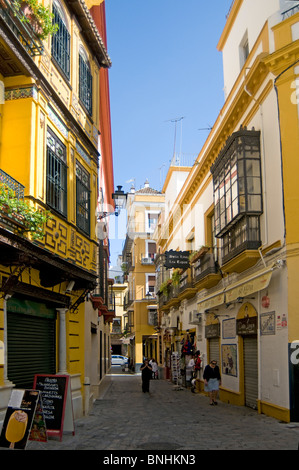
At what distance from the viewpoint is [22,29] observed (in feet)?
32.0

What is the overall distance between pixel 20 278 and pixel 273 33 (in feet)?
29.1

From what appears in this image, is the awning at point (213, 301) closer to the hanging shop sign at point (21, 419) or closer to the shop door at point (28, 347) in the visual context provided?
the shop door at point (28, 347)

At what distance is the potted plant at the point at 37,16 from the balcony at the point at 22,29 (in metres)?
0.09

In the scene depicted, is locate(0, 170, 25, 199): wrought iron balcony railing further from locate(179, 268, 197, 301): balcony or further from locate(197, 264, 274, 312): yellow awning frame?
locate(179, 268, 197, 301): balcony

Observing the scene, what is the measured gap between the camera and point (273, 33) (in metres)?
13.4

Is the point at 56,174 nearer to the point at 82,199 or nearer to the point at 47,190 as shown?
the point at 47,190

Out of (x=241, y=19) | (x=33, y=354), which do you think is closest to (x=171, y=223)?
(x=241, y=19)

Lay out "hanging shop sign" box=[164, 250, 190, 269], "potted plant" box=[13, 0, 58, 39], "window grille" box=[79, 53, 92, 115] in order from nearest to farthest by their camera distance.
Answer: "potted plant" box=[13, 0, 58, 39]
"window grille" box=[79, 53, 92, 115]
"hanging shop sign" box=[164, 250, 190, 269]

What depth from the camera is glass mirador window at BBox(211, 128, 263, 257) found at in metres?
14.2

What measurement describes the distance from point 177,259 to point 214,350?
5.38 m

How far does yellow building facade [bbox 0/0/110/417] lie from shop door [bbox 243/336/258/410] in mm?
4841

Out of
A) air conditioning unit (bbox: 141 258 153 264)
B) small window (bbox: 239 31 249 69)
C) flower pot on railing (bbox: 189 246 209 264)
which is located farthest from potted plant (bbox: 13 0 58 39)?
air conditioning unit (bbox: 141 258 153 264)

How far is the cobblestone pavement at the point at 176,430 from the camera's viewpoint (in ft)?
31.1

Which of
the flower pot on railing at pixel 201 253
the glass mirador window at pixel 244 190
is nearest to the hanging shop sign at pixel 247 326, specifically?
the glass mirador window at pixel 244 190
